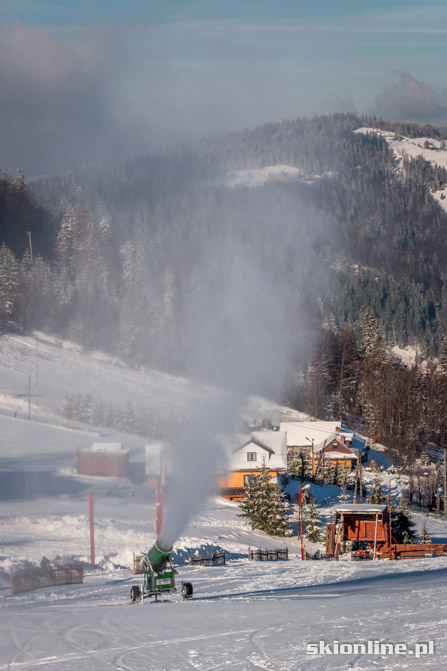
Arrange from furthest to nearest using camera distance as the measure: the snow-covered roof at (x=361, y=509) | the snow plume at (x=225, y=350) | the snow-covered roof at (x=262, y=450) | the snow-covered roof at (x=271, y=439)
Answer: the snow-covered roof at (x=271, y=439) → the snow-covered roof at (x=262, y=450) → the snow-covered roof at (x=361, y=509) → the snow plume at (x=225, y=350)

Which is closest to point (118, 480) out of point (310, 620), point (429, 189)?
point (310, 620)

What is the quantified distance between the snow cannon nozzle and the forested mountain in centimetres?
2252

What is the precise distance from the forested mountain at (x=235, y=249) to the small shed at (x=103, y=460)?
21.5 feet

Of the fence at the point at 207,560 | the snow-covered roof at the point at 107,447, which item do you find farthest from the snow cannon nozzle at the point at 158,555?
the snow-covered roof at the point at 107,447

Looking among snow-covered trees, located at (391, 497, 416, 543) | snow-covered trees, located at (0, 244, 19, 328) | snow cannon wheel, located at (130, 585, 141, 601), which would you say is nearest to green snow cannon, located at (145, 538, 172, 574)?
snow cannon wheel, located at (130, 585, 141, 601)

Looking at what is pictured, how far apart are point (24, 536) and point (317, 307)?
25.1 m

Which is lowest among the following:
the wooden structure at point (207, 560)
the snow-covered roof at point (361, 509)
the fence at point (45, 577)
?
the wooden structure at point (207, 560)

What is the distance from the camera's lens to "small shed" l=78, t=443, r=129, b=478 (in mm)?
49125

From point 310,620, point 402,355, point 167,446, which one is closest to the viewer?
point 310,620

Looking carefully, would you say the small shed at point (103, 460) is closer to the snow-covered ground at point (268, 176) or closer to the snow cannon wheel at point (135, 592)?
the snow-covered ground at point (268, 176)

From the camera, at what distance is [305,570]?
25.0m

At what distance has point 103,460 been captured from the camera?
50219 millimetres

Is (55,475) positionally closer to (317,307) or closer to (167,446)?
(167,446)

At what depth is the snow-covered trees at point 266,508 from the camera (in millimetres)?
38938
